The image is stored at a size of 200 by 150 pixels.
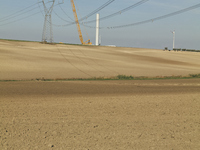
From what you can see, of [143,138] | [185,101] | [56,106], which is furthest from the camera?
[185,101]

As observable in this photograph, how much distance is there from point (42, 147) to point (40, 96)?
9832mm

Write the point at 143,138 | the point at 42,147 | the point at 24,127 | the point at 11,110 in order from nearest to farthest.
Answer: the point at 42,147, the point at 143,138, the point at 24,127, the point at 11,110

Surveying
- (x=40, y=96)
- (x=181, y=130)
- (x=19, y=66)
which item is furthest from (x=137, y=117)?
(x=19, y=66)

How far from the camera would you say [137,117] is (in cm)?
1290

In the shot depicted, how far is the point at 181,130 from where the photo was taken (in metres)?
11.1

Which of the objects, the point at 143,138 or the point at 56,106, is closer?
the point at 143,138

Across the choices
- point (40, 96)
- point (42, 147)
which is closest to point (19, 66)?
point (40, 96)

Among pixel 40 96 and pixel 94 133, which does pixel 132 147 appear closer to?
pixel 94 133

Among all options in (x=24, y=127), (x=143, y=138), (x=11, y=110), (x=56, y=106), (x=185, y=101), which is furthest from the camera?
(x=185, y=101)

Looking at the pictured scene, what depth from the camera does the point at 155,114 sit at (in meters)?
13.7

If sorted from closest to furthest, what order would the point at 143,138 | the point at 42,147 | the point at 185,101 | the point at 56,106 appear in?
the point at 42,147 → the point at 143,138 → the point at 56,106 → the point at 185,101

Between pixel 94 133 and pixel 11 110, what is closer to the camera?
pixel 94 133

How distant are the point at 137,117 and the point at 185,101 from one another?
608cm

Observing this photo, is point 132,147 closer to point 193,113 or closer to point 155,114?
point 155,114
